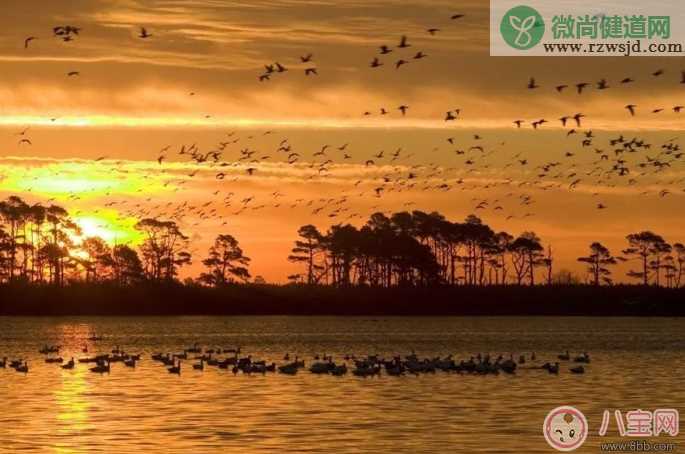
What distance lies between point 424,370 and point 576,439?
24.2 meters

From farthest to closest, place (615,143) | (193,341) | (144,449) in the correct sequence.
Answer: (193,341), (615,143), (144,449)

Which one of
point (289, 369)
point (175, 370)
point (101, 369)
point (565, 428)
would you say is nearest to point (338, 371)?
point (289, 369)

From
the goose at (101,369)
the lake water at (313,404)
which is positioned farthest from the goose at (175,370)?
the goose at (101,369)

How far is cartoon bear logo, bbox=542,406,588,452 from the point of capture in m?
39.0

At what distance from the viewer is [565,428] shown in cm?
4212

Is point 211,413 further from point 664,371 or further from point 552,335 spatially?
point 552,335

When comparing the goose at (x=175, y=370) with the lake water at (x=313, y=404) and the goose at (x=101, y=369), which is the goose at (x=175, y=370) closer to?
the lake water at (x=313, y=404)

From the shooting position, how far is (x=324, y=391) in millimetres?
54844

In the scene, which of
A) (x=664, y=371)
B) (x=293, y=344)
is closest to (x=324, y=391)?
(x=664, y=371)

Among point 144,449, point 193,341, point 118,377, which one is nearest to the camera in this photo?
point 144,449

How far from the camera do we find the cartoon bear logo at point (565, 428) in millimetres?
39000

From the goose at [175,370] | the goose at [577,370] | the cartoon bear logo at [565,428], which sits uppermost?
the goose at [175,370]

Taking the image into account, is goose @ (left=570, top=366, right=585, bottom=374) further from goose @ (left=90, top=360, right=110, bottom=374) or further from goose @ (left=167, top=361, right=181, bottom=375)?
goose @ (left=90, top=360, right=110, bottom=374)

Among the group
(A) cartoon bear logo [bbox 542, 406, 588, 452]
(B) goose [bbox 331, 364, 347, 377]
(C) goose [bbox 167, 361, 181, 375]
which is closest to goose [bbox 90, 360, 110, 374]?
(C) goose [bbox 167, 361, 181, 375]
